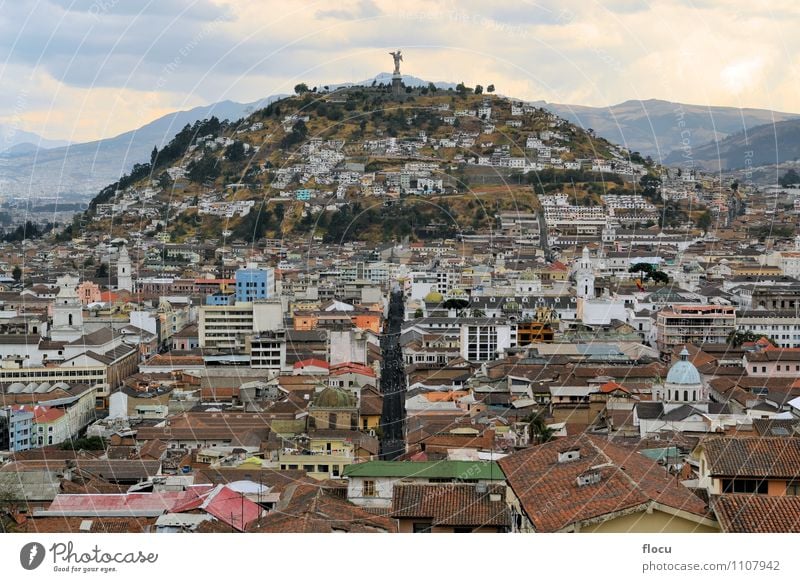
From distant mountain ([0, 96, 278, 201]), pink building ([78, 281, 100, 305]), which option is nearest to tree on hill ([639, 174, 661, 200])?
distant mountain ([0, 96, 278, 201])

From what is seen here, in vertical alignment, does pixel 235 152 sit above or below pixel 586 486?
above

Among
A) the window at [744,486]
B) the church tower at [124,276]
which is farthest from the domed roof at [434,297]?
the window at [744,486]

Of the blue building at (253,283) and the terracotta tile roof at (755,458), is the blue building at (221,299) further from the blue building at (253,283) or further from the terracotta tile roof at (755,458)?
the terracotta tile roof at (755,458)

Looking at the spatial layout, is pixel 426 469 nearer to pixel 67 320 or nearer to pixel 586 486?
pixel 586 486

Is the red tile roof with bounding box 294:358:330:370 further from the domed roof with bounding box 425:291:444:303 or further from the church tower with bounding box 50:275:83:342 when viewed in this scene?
the domed roof with bounding box 425:291:444:303

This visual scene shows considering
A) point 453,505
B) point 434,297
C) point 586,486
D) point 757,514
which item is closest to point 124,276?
point 434,297

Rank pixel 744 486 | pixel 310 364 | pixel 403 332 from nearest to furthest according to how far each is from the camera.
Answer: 1. pixel 744 486
2. pixel 310 364
3. pixel 403 332

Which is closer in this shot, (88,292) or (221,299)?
(221,299)
